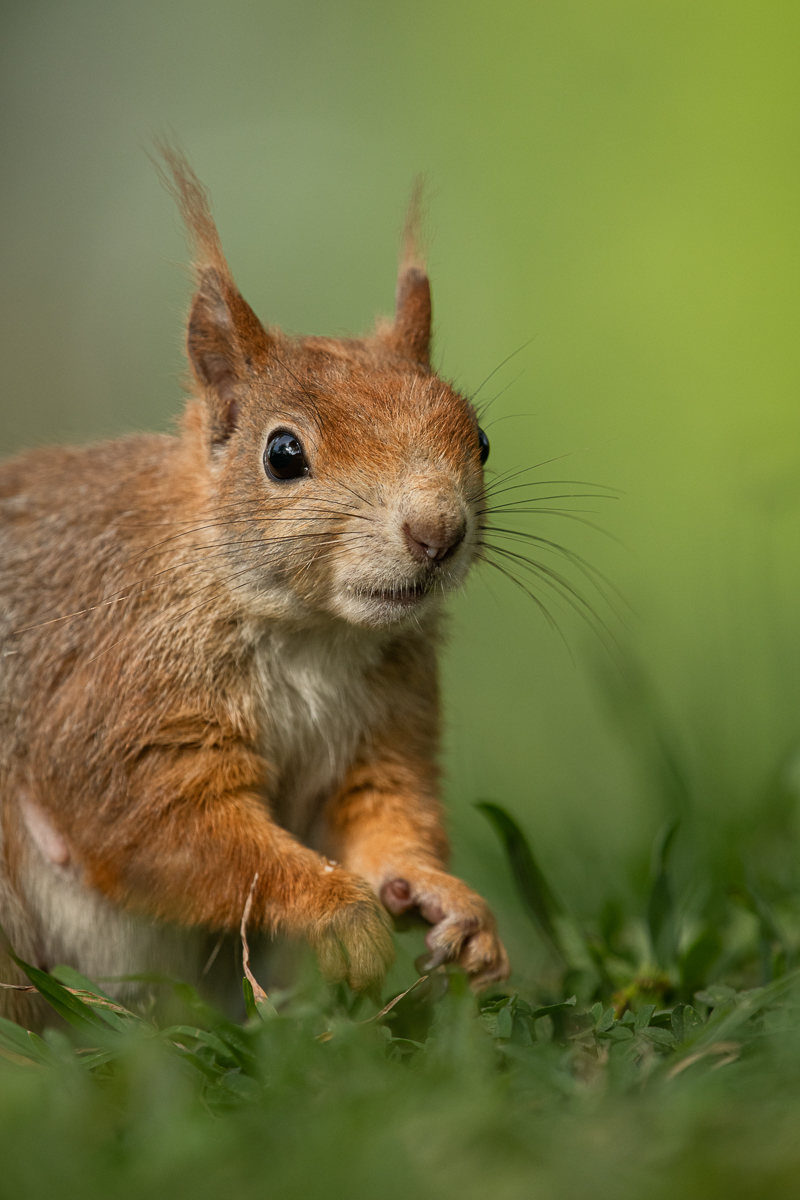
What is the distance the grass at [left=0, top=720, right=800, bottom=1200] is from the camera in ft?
4.99

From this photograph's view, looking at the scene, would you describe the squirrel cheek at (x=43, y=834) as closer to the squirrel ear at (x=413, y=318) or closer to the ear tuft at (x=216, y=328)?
the ear tuft at (x=216, y=328)

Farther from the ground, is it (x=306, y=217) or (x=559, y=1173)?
(x=306, y=217)

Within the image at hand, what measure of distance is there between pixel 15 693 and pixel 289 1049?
141cm

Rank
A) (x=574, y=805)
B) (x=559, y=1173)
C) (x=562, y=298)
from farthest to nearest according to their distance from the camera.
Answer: (x=562, y=298), (x=574, y=805), (x=559, y=1173)

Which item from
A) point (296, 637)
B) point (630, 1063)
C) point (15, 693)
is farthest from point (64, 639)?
point (630, 1063)

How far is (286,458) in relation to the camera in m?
2.86

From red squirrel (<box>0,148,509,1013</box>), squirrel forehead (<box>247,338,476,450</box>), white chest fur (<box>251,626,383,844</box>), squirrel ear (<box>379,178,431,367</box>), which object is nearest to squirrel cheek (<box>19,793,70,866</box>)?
red squirrel (<box>0,148,509,1013</box>)

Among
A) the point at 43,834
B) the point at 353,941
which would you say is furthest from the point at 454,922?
the point at 43,834

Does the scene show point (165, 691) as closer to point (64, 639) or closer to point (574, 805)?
point (64, 639)

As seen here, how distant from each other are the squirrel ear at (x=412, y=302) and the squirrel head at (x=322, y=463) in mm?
96

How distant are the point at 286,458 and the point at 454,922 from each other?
46.1 inches

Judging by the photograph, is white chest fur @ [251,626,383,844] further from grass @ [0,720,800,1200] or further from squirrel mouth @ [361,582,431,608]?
grass @ [0,720,800,1200]

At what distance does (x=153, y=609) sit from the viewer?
9.80 feet

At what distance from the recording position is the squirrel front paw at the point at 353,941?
2629 millimetres
